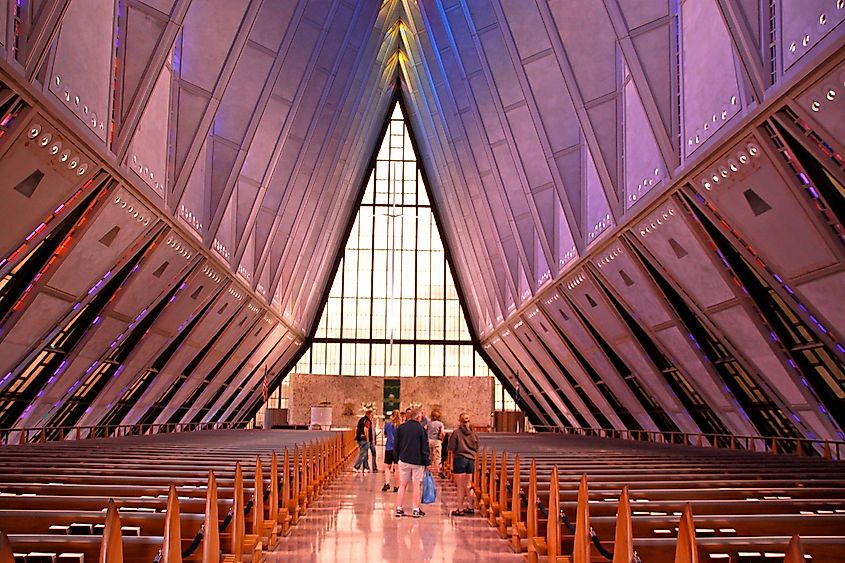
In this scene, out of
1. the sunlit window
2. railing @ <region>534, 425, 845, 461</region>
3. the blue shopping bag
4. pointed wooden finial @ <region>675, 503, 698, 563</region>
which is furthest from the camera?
the sunlit window

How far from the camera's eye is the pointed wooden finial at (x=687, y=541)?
12.5ft

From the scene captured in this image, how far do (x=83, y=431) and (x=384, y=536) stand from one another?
11.7 meters

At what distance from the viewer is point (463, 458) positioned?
40.5 ft

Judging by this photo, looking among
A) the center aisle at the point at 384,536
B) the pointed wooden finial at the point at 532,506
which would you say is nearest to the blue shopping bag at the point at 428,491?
the center aisle at the point at 384,536

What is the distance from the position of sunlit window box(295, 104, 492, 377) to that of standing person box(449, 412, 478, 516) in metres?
29.1

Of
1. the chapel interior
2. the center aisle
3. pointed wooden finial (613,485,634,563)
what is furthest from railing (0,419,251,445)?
pointed wooden finial (613,485,634,563)

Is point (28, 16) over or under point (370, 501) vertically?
over

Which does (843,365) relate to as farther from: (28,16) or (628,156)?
(28,16)

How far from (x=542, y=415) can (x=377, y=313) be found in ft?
32.6

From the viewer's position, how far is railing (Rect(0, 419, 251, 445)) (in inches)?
618

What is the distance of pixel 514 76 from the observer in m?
18.2

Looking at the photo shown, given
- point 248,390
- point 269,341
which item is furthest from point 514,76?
point 248,390

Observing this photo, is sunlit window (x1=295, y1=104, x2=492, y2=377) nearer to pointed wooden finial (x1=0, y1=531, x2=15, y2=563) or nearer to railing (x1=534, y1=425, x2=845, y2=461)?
railing (x1=534, y1=425, x2=845, y2=461)

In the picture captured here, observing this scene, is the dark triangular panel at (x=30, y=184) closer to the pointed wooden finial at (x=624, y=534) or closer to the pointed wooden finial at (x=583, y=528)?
the pointed wooden finial at (x=583, y=528)
